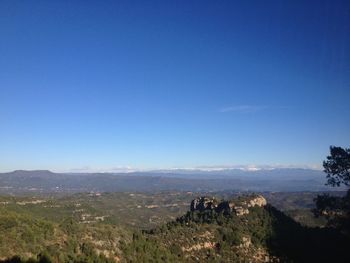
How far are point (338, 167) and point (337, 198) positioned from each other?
346 centimetres

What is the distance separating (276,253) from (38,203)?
11384 cm

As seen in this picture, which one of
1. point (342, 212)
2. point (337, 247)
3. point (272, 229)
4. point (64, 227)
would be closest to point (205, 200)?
point (272, 229)

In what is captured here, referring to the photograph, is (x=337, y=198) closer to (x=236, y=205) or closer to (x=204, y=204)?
(x=236, y=205)

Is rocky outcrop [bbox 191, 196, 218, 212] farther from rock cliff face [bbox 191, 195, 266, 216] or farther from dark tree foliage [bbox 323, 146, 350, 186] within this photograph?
dark tree foliage [bbox 323, 146, 350, 186]

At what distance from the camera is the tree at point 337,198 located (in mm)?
43844

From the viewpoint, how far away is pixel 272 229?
94875mm

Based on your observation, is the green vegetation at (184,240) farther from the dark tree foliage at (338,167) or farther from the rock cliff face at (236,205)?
the dark tree foliage at (338,167)

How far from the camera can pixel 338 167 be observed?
149 ft

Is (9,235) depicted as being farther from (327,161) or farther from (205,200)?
(205,200)

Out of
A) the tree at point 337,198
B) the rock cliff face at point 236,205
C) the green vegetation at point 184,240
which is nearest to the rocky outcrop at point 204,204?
the rock cliff face at point 236,205

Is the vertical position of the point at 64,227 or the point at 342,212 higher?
the point at 342,212

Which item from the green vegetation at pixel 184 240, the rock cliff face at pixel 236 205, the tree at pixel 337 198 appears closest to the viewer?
the tree at pixel 337 198

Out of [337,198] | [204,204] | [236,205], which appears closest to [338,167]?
[337,198]

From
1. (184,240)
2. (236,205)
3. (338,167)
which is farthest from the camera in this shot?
(236,205)
